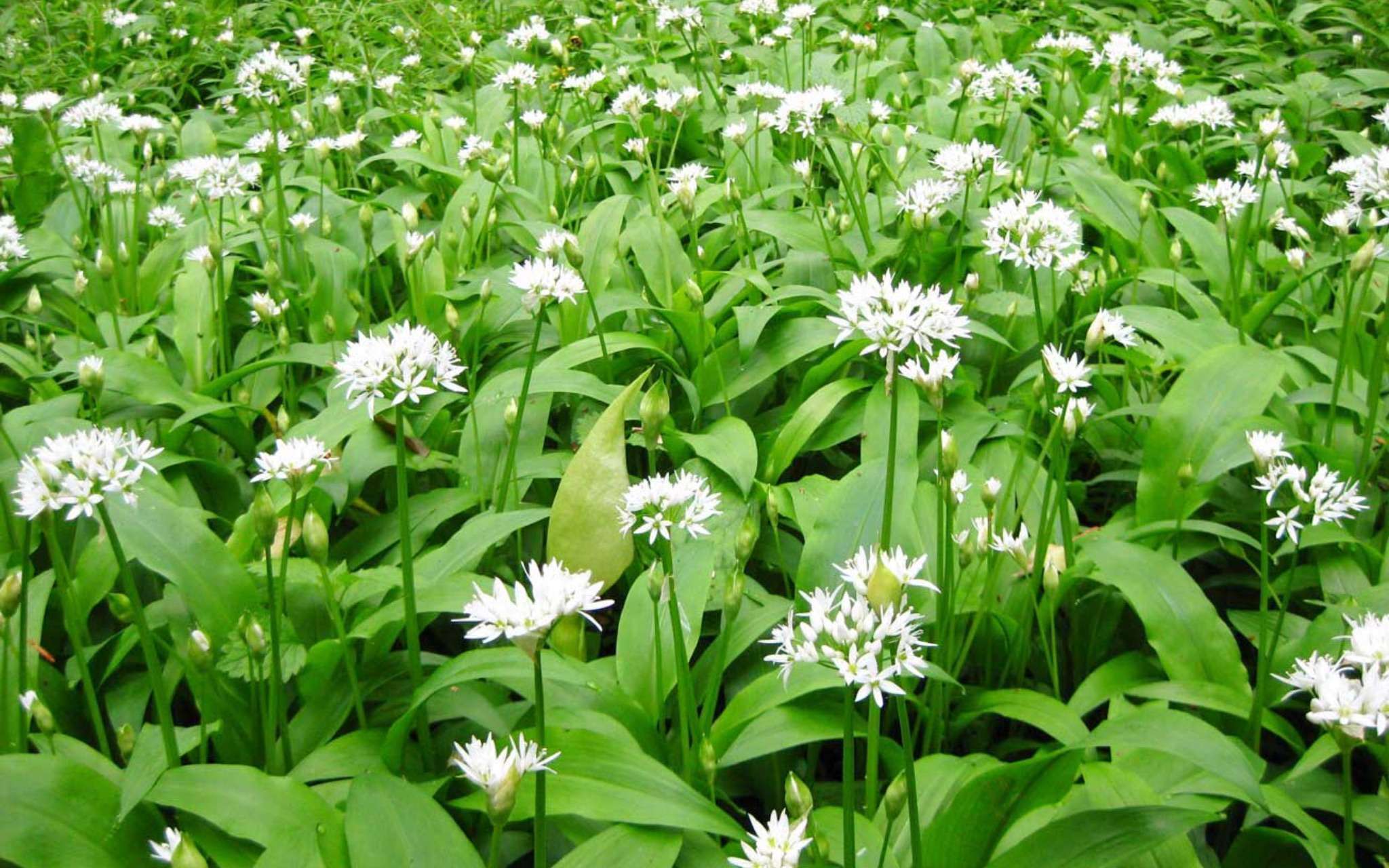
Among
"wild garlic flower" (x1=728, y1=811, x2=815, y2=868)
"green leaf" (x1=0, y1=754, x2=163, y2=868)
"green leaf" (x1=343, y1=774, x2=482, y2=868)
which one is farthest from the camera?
"green leaf" (x1=0, y1=754, x2=163, y2=868)

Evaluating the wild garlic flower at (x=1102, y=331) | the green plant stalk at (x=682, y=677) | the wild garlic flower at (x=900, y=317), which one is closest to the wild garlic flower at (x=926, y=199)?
the wild garlic flower at (x=1102, y=331)

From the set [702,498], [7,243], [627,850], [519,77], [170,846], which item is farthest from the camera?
[519,77]

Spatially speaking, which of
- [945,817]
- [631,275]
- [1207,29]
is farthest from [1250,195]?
[1207,29]

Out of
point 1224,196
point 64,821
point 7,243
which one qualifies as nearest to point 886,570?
point 64,821

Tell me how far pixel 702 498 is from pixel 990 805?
0.66 metres

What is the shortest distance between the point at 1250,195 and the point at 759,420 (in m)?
1.57

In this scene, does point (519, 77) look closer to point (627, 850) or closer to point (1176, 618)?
point (1176, 618)

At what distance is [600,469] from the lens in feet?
7.30

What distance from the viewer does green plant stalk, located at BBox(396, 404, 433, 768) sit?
5.34 feet

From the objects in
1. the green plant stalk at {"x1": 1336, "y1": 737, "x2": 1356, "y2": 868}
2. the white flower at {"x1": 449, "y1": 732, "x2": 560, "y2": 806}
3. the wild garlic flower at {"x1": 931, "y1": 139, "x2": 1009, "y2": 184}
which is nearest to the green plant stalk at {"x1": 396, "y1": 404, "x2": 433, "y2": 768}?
the white flower at {"x1": 449, "y1": 732, "x2": 560, "y2": 806}

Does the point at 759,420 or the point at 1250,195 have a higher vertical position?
the point at 1250,195

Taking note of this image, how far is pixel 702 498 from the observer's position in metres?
1.87

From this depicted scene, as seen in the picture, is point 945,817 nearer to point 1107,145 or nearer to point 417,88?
point 1107,145

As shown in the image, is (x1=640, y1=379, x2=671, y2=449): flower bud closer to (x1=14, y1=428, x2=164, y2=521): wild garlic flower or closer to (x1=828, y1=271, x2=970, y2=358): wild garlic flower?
(x1=828, y1=271, x2=970, y2=358): wild garlic flower
